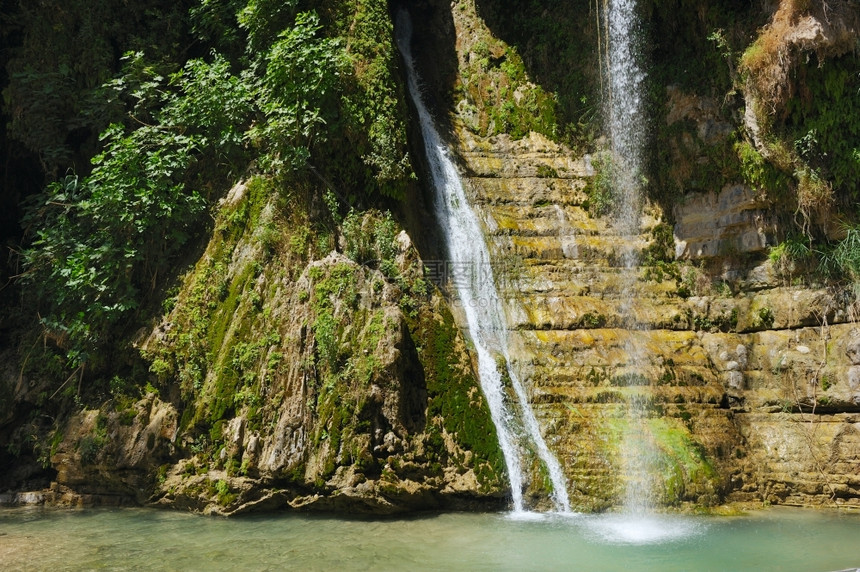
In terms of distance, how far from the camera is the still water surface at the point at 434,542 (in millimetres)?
6789

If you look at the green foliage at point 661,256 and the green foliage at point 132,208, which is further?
the green foliage at point 661,256

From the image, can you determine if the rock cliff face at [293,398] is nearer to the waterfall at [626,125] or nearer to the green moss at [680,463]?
the green moss at [680,463]

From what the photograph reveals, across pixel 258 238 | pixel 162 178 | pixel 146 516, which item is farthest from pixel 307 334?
pixel 162 178

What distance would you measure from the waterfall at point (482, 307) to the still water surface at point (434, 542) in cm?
97

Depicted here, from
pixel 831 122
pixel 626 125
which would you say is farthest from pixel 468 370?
pixel 831 122

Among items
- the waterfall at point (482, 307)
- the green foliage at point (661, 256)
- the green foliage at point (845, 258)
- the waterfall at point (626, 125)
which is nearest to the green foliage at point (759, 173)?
the green foliage at point (845, 258)

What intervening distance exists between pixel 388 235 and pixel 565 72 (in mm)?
6549

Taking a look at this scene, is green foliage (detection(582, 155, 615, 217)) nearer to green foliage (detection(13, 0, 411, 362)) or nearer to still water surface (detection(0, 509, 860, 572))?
green foliage (detection(13, 0, 411, 362))

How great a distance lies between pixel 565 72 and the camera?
1454 centimetres

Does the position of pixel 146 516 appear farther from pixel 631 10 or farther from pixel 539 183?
pixel 631 10

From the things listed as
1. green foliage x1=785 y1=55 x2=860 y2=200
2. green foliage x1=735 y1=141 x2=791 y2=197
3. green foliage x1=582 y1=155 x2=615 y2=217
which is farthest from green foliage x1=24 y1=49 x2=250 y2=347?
green foliage x1=785 y1=55 x2=860 y2=200

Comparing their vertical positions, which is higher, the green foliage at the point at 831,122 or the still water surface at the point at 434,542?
the green foliage at the point at 831,122

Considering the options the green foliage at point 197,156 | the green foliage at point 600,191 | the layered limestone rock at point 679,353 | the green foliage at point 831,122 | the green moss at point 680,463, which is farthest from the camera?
the green foliage at point 600,191

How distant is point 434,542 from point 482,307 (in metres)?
4.68
